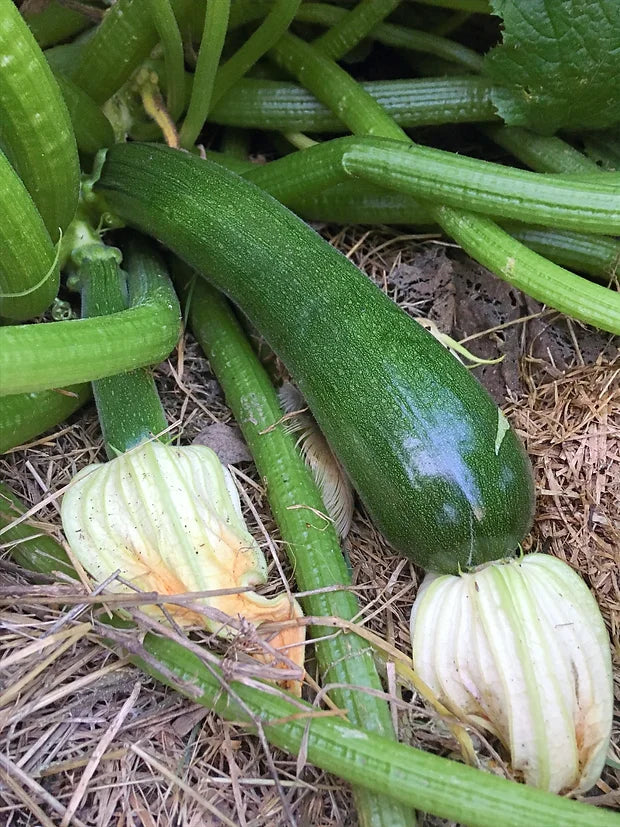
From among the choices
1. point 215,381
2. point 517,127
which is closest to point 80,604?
point 215,381

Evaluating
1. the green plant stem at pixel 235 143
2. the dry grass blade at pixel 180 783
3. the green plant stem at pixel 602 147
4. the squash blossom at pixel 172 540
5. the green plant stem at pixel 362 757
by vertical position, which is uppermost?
the green plant stem at pixel 602 147

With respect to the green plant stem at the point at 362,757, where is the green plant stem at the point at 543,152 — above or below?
above

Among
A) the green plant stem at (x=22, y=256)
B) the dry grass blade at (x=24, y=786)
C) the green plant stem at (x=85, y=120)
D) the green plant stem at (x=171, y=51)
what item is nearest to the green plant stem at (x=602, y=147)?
the green plant stem at (x=171, y=51)


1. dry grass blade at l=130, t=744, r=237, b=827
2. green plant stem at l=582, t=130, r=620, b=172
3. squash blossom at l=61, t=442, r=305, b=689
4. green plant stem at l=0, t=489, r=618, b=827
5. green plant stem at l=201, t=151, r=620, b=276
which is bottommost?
dry grass blade at l=130, t=744, r=237, b=827

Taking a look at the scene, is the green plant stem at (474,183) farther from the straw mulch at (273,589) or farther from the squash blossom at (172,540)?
the squash blossom at (172,540)

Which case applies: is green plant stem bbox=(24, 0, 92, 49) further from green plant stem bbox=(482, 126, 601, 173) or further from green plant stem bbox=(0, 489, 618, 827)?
green plant stem bbox=(0, 489, 618, 827)

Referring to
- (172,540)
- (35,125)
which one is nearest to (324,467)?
(172,540)

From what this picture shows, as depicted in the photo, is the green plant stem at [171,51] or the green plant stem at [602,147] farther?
the green plant stem at [602,147]

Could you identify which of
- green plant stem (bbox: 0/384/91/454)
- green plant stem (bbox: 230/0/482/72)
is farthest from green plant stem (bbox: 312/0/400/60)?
green plant stem (bbox: 0/384/91/454)
